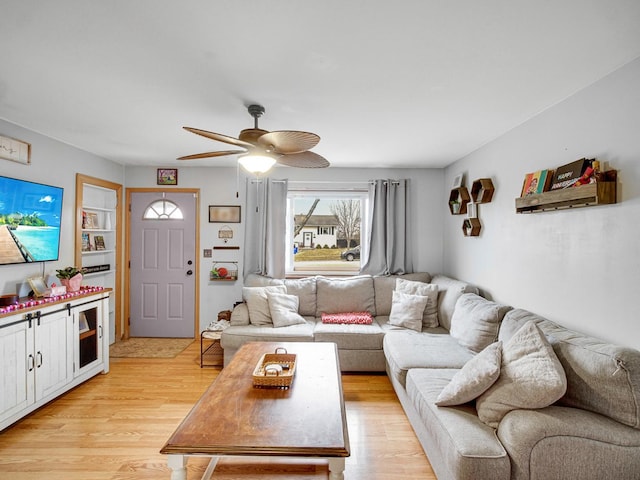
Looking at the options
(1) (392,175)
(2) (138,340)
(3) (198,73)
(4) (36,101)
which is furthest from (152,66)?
(2) (138,340)

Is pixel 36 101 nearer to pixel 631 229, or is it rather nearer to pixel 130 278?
pixel 130 278

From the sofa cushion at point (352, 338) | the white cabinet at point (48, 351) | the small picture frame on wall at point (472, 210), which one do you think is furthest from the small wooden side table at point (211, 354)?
the small picture frame on wall at point (472, 210)

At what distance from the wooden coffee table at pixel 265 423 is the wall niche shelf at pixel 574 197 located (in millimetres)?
1852

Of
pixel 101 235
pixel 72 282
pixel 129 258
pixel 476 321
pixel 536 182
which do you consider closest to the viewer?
pixel 536 182

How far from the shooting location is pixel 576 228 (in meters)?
2.22

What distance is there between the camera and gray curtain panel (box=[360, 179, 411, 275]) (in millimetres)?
4531

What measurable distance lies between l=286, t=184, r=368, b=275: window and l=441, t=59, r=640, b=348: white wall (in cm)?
190

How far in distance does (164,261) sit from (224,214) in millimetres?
1049

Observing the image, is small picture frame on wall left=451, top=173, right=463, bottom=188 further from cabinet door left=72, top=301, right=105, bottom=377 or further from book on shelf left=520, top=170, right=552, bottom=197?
cabinet door left=72, top=301, right=105, bottom=377

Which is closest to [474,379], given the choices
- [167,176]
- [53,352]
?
[53,352]

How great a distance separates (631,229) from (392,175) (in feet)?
9.92

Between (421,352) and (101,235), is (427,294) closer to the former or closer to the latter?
(421,352)

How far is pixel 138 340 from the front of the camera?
14.9 ft

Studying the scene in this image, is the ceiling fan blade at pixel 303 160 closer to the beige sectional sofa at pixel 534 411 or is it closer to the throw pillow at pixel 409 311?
the beige sectional sofa at pixel 534 411
